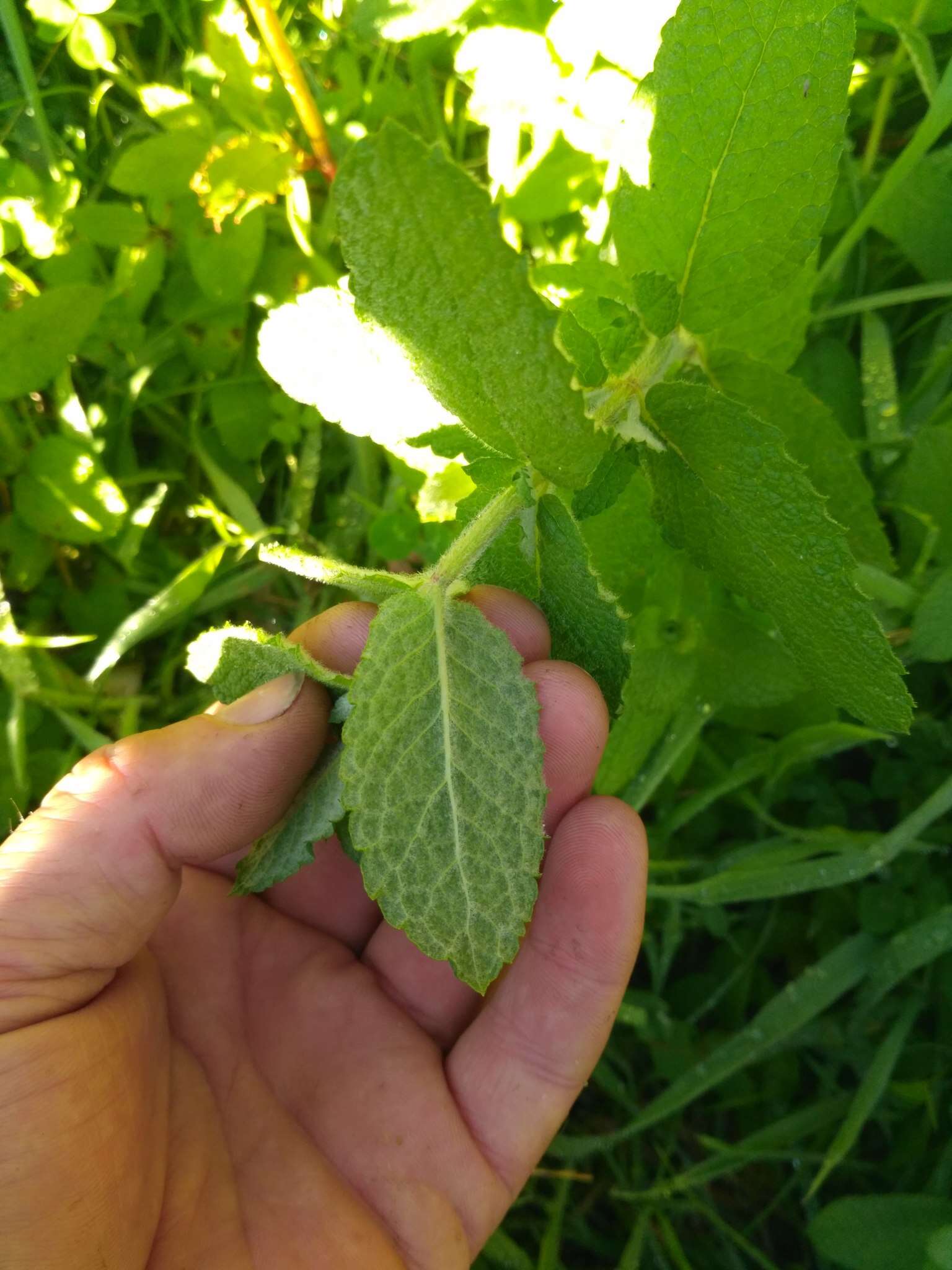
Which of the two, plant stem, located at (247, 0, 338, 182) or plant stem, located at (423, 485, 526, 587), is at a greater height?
plant stem, located at (247, 0, 338, 182)

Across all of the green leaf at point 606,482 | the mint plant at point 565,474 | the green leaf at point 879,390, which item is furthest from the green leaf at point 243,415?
the green leaf at point 879,390

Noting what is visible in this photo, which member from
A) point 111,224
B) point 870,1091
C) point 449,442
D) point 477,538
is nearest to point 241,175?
point 111,224

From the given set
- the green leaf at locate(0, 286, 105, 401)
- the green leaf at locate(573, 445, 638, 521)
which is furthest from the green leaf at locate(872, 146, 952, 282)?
the green leaf at locate(0, 286, 105, 401)

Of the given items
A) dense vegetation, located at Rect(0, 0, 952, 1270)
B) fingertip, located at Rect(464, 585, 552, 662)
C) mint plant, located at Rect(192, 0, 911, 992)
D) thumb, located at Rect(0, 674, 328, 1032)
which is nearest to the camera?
mint plant, located at Rect(192, 0, 911, 992)

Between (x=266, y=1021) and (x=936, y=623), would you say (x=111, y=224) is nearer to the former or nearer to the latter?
A: (x=266, y=1021)

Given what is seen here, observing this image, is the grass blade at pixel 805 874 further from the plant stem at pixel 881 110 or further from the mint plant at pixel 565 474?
the plant stem at pixel 881 110

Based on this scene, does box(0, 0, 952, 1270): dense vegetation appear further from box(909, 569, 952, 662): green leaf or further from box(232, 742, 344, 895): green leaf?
box(232, 742, 344, 895): green leaf

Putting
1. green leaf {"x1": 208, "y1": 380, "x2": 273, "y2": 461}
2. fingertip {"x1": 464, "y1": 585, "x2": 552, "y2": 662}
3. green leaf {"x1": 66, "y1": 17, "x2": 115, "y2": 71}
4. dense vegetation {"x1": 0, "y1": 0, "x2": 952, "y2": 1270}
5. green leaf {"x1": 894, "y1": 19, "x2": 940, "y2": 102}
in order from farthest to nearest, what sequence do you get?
green leaf {"x1": 208, "y1": 380, "x2": 273, "y2": 461} → green leaf {"x1": 66, "y1": 17, "x2": 115, "y2": 71} → dense vegetation {"x1": 0, "y1": 0, "x2": 952, "y2": 1270} → green leaf {"x1": 894, "y1": 19, "x2": 940, "y2": 102} → fingertip {"x1": 464, "y1": 585, "x2": 552, "y2": 662}
